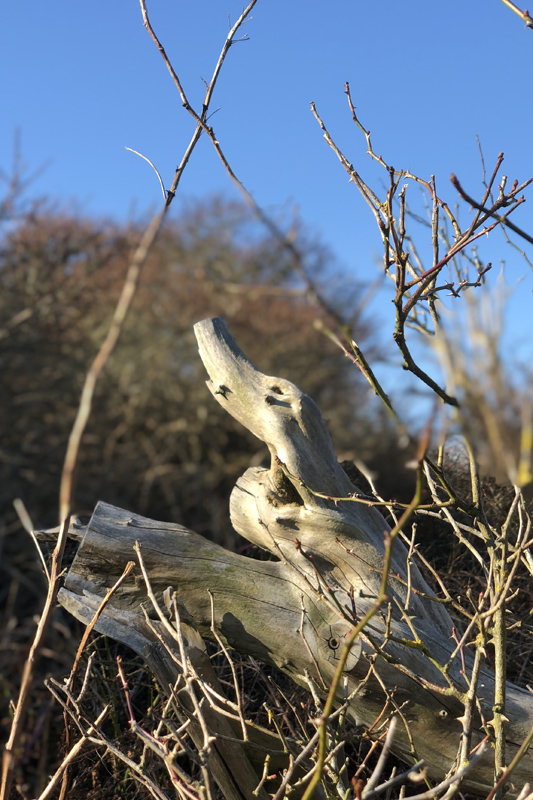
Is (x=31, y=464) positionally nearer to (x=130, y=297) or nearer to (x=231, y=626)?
(x=231, y=626)

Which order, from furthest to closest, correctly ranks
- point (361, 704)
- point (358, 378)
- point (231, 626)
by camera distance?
Result: point (358, 378), point (231, 626), point (361, 704)

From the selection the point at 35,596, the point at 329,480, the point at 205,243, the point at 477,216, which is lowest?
the point at 35,596

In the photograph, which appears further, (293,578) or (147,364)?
(147,364)

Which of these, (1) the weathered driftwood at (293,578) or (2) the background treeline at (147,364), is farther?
(2) the background treeline at (147,364)

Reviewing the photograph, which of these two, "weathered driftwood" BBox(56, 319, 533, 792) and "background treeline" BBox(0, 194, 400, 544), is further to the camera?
"background treeline" BBox(0, 194, 400, 544)

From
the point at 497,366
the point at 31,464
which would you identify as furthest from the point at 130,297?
the point at 31,464

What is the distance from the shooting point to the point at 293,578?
2869mm

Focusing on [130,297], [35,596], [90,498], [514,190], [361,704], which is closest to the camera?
[130,297]

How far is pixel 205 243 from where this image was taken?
46.5 feet

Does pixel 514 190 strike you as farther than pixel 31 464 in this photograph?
No

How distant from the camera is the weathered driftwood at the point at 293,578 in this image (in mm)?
2623

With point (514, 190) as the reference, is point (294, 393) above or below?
below

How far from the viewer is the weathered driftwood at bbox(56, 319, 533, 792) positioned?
2.62 m

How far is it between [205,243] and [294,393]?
38.9 feet
